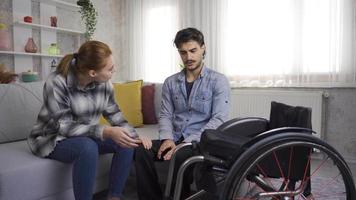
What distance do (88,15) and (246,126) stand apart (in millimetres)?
2226

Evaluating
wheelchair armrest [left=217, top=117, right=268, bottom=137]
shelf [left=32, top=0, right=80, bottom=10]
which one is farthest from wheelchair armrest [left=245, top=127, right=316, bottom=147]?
shelf [left=32, top=0, right=80, bottom=10]

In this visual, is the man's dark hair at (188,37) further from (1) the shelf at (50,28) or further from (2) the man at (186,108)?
(1) the shelf at (50,28)

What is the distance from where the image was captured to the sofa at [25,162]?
1.22m

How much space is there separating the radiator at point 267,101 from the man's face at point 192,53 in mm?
1348

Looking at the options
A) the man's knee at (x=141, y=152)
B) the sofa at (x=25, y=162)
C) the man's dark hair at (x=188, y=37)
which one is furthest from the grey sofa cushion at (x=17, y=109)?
the man's dark hair at (x=188, y=37)

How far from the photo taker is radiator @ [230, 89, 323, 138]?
2535 mm

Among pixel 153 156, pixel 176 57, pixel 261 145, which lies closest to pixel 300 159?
pixel 261 145

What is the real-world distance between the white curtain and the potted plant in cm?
54

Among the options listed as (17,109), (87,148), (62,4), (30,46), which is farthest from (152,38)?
(87,148)

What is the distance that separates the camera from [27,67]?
8.90ft

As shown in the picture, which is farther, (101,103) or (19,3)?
(19,3)

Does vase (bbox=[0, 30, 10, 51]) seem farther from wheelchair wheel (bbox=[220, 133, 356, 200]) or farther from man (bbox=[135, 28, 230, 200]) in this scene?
wheelchair wheel (bbox=[220, 133, 356, 200])

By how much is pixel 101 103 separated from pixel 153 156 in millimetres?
363

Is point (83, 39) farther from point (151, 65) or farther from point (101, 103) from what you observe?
point (101, 103)
